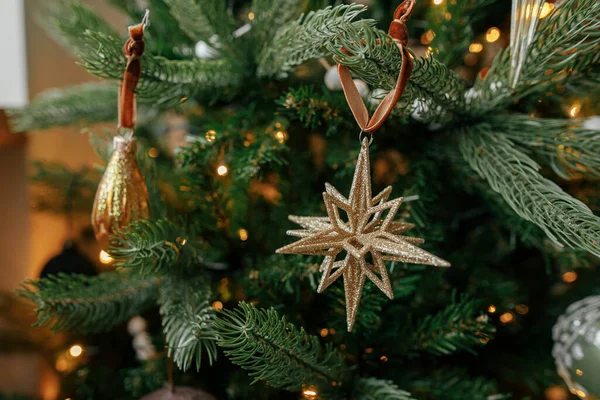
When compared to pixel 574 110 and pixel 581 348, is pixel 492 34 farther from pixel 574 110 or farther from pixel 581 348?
pixel 581 348

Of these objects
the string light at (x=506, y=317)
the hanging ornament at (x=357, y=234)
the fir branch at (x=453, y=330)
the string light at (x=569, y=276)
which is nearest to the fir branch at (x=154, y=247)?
the hanging ornament at (x=357, y=234)

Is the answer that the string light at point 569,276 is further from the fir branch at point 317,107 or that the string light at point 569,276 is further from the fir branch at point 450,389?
the fir branch at point 317,107

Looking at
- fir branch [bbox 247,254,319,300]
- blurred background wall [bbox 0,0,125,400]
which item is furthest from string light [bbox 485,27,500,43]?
blurred background wall [bbox 0,0,125,400]

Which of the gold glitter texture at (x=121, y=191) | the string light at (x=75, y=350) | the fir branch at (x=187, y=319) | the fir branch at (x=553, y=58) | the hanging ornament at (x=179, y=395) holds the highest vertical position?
the fir branch at (x=553, y=58)

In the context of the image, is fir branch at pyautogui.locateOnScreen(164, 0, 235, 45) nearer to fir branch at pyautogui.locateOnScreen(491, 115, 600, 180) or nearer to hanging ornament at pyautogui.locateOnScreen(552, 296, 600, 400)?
fir branch at pyautogui.locateOnScreen(491, 115, 600, 180)

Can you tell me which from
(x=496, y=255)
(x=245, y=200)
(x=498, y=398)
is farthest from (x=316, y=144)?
(x=498, y=398)

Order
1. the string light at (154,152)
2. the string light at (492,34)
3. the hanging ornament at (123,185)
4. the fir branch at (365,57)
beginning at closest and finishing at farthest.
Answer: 1. the fir branch at (365,57)
2. the hanging ornament at (123,185)
3. the string light at (492,34)
4. the string light at (154,152)
